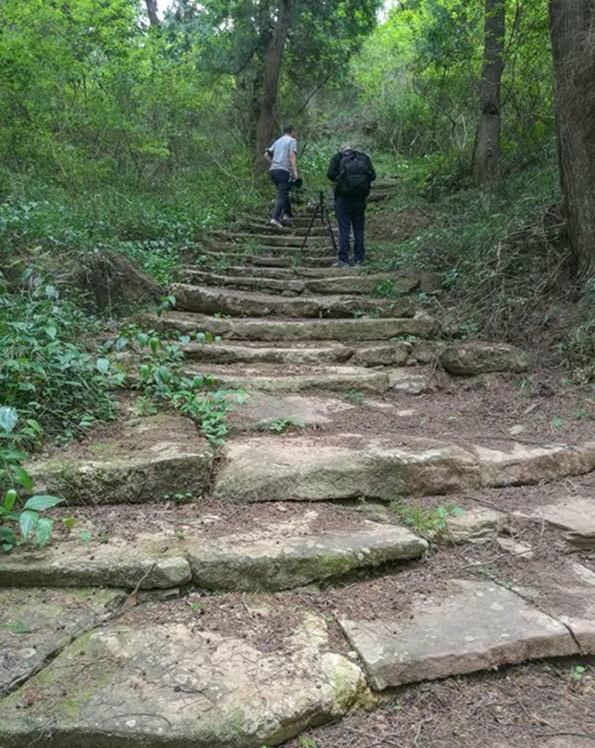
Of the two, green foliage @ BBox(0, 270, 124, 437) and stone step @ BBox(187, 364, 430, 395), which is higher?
green foliage @ BBox(0, 270, 124, 437)

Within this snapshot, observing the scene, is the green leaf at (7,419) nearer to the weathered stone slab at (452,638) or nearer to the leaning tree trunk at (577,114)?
the weathered stone slab at (452,638)

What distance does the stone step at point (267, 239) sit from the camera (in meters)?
8.35

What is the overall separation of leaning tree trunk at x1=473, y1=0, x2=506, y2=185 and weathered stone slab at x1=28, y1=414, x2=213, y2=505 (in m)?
7.24

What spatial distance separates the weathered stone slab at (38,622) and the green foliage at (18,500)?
0.21 metres

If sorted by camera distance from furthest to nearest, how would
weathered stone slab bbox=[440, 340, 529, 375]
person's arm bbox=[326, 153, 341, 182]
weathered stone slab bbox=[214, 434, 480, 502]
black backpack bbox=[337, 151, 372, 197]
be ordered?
person's arm bbox=[326, 153, 341, 182], black backpack bbox=[337, 151, 372, 197], weathered stone slab bbox=[440, 340, 529, 375], weathered stone slab bbox=[214, 434, 480, 502]

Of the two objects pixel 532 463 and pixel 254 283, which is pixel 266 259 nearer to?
pixel 254 283

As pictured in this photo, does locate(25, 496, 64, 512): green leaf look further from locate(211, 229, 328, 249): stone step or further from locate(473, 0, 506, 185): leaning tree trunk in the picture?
locate(473, 0, 506, 185): leaning tree trunk

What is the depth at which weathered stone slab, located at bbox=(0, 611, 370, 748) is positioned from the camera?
157 cm

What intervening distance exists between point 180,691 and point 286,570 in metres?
0.65

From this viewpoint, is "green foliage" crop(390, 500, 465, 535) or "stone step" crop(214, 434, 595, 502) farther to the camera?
"stone step" crop(214, 434, 595, 502)

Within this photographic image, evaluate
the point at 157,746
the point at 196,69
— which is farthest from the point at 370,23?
the point at 157,746

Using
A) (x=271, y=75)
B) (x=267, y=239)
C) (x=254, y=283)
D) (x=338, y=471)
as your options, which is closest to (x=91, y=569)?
(x=338, y=471)

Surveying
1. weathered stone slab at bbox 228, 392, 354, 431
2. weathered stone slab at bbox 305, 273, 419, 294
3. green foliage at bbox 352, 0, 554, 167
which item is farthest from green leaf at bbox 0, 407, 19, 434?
green foliage at bbox 352, 0, 554, 167

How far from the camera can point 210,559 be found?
223 cm
